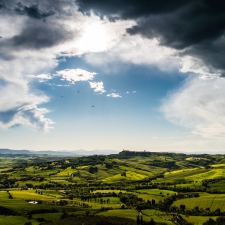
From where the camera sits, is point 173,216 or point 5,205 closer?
point 173,216


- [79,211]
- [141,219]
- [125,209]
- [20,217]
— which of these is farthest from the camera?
[125,209]

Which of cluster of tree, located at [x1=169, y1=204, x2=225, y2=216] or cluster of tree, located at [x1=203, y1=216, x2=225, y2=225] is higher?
cluster of tree, located at [x1=203, y1=216, x2=225, y2=225]

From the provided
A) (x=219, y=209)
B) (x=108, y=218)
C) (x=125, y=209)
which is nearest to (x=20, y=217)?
(x=108, y=218)

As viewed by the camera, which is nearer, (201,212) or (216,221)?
(216,221)

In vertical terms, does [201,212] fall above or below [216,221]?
below

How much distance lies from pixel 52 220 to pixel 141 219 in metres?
53.5

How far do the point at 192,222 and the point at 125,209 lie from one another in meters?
51.5

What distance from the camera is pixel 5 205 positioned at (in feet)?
636

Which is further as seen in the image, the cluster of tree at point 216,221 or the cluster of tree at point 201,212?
the cluster of tree at point 201,212

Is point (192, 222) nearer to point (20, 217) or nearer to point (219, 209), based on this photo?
point (219, 209)

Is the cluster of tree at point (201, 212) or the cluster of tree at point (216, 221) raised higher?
the cluster of tree at point (216, 221)

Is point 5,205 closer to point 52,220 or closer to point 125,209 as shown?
point 52,220

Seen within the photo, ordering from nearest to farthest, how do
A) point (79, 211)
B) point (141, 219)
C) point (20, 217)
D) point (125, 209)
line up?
point (141, 219), point (20, 217), point (79, 211), point (125, 209)

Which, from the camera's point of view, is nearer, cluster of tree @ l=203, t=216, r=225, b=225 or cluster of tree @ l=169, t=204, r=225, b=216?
cluster of tree @ l=203, t=216, r=225, b=225
